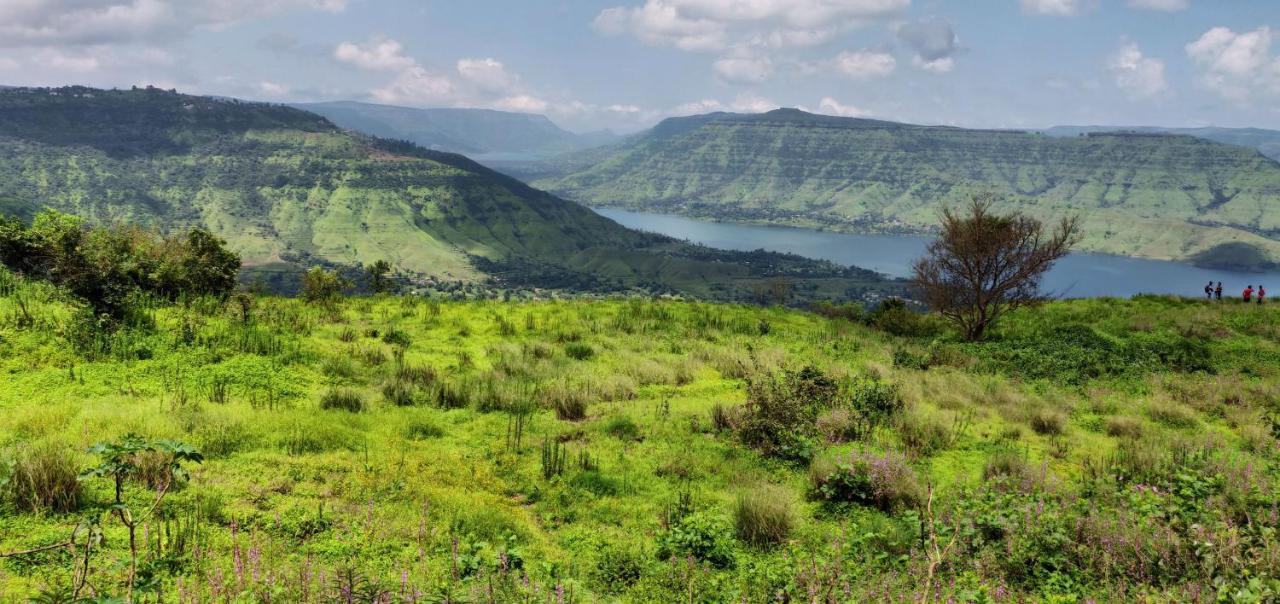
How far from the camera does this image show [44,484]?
5.31m

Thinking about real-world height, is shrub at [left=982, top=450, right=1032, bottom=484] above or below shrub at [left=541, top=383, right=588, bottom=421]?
above

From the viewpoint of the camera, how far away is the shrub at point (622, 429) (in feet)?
30.1

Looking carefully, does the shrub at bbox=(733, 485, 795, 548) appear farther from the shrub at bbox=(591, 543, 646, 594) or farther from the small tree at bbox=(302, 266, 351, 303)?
the small tree at bbox=(302, 266, 351, 303)

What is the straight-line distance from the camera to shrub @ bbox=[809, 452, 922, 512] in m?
7.21

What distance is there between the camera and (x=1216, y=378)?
49.6 ft

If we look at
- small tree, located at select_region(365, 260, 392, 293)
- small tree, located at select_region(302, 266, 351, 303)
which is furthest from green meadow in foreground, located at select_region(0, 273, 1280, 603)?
small tree, located at select_region(365, 260, 392, 293)

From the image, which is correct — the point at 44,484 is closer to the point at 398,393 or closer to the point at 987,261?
the point at 398,393

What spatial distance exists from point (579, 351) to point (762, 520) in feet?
28.5

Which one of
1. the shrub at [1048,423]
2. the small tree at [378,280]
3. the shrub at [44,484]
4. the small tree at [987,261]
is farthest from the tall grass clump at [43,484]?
the small tree at [987,261]

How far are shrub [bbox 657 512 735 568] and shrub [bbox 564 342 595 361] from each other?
8.31 metres

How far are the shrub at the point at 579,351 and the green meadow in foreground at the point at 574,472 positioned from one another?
0.33ft

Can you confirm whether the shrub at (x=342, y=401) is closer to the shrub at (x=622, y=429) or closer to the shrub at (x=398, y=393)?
the shrub at (x=398, y=393)

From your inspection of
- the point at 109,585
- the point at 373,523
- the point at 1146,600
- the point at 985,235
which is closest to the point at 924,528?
the point at 1146,600

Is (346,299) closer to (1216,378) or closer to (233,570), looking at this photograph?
(233,570)
